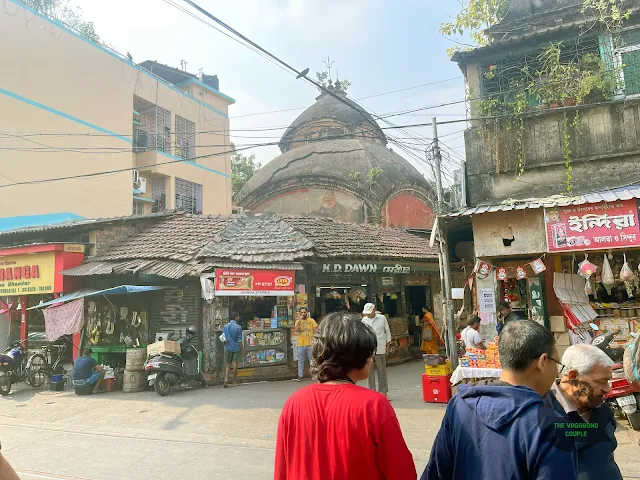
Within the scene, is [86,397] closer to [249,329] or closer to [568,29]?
[249,329]

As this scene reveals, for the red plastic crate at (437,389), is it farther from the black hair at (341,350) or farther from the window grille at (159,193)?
the window grille at (159,193)

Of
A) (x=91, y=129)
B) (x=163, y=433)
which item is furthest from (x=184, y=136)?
(x=163, y=433)

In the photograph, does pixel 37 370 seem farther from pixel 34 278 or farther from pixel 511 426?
pixel 511 426

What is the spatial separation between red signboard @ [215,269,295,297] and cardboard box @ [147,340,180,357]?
143 cm

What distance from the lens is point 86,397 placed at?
10109mm

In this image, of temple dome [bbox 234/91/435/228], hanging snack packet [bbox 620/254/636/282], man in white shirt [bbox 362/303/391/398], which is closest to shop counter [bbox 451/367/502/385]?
man in white shirt [bbox 362/303/391/398]

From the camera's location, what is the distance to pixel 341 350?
2117 mm

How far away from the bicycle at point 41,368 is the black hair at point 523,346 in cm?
1200

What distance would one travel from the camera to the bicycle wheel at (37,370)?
1113 centimetres

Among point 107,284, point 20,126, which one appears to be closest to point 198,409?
point 107,284

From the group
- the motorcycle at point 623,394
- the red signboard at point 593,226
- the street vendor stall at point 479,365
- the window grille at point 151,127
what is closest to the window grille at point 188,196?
the window grille at point 151,127

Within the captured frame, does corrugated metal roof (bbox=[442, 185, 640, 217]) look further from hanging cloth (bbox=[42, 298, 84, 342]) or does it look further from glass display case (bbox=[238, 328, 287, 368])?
hanging cloth (bbox=[42, 298, 84, 342])

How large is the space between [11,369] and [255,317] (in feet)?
18.5

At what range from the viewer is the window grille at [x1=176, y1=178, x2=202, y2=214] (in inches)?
893
